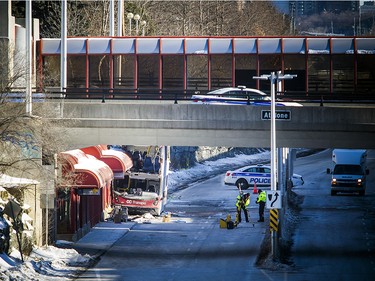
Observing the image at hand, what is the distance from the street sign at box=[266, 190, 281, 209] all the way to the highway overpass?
9.10 ft

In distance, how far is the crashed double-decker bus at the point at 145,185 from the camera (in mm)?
50594

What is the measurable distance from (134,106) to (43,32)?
30.3 m

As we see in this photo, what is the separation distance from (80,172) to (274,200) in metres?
7.85

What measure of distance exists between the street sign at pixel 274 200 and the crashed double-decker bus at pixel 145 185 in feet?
42.8

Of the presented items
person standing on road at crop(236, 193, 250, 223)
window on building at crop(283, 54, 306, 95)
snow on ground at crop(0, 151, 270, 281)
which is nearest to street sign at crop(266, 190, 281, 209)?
snow on ground at crop(0, 151, 270, 281)

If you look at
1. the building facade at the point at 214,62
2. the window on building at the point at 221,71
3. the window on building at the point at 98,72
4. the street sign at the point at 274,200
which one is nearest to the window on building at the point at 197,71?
the building facade at the point at 214,62

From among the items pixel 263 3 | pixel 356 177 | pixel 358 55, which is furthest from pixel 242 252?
pixel 263 3

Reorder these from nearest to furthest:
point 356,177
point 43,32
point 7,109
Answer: point 7,109, point 356,177, point 43,32

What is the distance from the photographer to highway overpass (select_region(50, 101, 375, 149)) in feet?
131

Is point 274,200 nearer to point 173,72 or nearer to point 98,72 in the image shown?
point 173,72

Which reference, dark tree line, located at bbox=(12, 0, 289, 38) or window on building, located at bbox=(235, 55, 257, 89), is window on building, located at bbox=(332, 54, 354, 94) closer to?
window on building, located at bbox=(235, 55, 257, 89)

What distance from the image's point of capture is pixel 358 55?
47.9m

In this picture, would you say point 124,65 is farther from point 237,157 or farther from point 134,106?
point 237,157

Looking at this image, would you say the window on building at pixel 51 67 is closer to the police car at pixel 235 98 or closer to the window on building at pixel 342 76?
the police car at pixel 235 98
